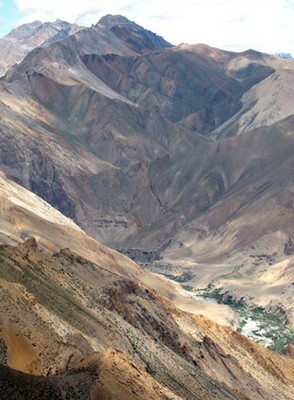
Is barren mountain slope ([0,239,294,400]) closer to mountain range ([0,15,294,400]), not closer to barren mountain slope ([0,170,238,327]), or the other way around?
mountain range ([0,15,294,400])

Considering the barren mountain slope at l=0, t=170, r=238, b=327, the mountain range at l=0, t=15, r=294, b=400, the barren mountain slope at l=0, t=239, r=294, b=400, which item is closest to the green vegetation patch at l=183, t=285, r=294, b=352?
the mountain range at l=0, t=15, r=294, b=400

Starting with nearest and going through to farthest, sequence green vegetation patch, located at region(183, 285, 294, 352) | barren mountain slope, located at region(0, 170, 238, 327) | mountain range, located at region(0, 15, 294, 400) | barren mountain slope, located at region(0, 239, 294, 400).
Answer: barren mountain slope, located at region(0, 239, 294, 400)
mountain range, located at region(0, 15, 294, 400)
barren mountain slope, located at region(0, 170, 238, 327)
green vegetation patch, located at region(183, 285, 294, 352)

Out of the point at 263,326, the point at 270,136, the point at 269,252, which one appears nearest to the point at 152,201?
the point at 270,136

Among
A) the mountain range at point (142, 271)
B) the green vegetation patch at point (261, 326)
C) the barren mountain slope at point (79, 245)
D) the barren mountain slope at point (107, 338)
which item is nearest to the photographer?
A: the barren mountain slope at point (107, 338)

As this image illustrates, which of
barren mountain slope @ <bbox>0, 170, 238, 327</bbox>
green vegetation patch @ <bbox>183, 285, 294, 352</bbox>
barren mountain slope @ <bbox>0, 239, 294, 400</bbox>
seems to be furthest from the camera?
green vegetation patch @ <bbox>183, 285, 294, 352</bbox>

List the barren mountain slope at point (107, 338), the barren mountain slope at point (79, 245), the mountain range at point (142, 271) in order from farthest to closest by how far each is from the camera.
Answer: the barren mountain slope at point (79, 245) < the mountain range at point (142, 271) < the barren mountain slope at point (107, 338)

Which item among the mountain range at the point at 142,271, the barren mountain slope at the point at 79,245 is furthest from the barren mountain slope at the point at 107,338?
the barren mountain slope at the point at 79,245

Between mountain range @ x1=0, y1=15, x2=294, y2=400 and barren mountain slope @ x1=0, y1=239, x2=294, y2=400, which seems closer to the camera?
barren mountain slope @ x1=0, y1=239, x2=294, y2=400

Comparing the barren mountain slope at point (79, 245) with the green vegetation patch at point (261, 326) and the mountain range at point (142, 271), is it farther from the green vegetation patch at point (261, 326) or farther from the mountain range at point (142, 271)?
the green vegetation patch at point (261, 326)

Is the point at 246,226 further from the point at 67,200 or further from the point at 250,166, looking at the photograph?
the point at 67,200

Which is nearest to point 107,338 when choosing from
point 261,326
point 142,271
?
point 261,326

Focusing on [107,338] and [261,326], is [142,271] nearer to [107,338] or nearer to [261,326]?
[261,326]

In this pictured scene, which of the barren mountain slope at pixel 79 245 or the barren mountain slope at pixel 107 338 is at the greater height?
the barren mountain slope at pixel 107 338
